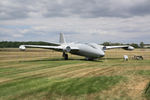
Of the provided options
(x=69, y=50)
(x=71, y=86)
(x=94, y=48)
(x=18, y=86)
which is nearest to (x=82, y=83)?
(x=71, y=86)

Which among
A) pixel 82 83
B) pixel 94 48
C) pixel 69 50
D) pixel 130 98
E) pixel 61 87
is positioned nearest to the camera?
pixel 130 98

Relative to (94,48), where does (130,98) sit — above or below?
below

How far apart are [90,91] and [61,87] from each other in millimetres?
1775

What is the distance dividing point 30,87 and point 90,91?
352cm

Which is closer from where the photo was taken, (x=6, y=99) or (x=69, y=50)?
(x=6, y=99)

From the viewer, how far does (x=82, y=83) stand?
10484 millimetres

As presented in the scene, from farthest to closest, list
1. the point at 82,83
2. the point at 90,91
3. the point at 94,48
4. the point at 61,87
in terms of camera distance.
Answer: the point at 94,48 < the point at 82,83 < the point at 61,87 < the point at 90,91

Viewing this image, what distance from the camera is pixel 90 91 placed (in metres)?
8.89

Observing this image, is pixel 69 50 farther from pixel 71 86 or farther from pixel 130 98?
pixel 130 98

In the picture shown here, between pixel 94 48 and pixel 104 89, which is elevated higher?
pixel 94 48

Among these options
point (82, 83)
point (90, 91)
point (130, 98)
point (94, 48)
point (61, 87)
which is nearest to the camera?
point (130, 98)

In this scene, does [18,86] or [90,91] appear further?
[18,86]

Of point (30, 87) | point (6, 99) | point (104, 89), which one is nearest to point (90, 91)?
point (104, 89)

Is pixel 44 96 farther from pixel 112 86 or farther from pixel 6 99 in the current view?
pixel 112 86
